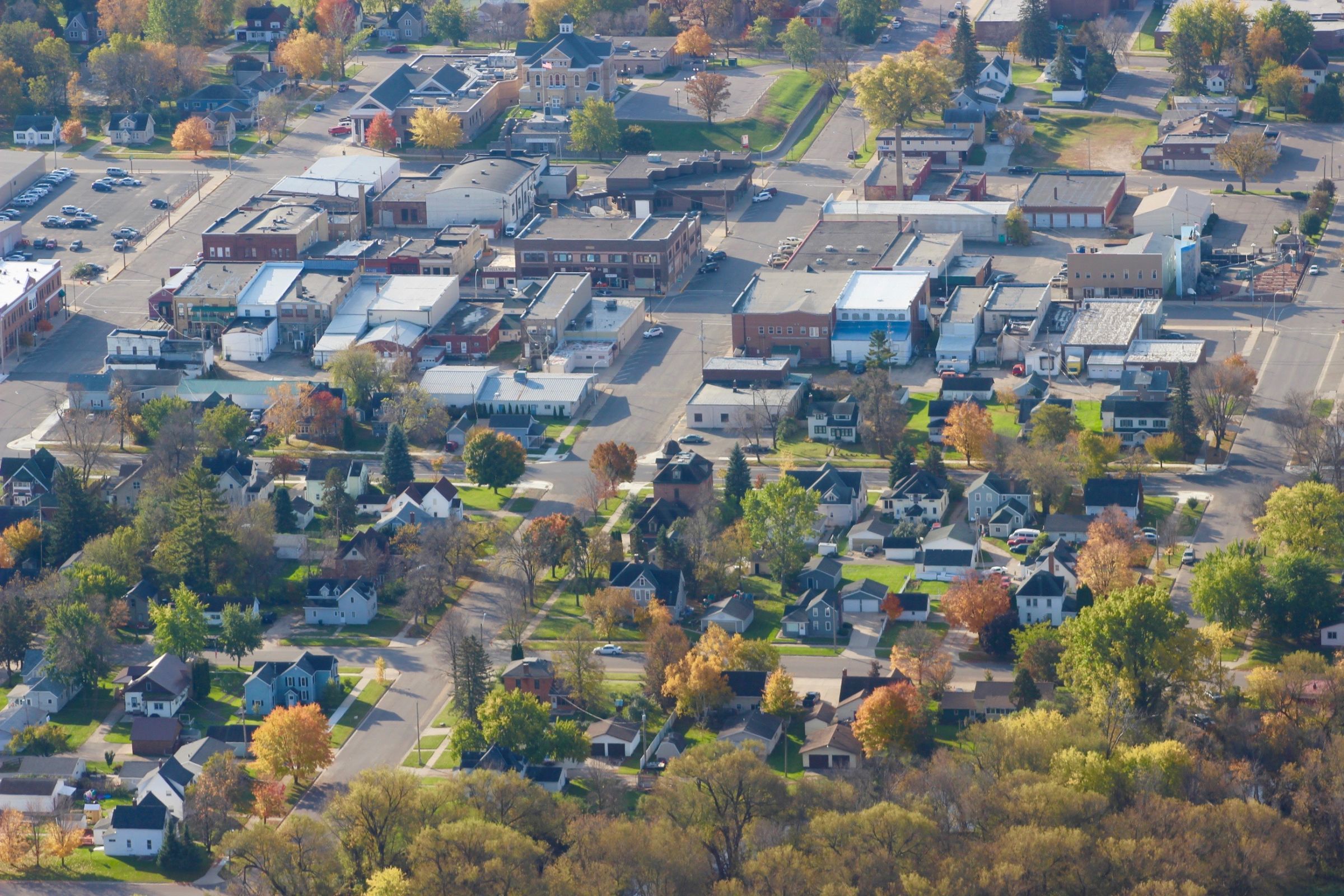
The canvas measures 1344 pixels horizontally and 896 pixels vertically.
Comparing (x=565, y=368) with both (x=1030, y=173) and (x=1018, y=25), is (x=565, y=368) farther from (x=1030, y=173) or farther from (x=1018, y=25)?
(x=1018, y=25)

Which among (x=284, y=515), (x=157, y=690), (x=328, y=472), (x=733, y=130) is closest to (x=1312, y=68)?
(x=733, y=130)

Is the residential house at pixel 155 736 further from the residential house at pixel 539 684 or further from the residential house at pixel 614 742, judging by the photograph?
the residential house at pixel 614 742

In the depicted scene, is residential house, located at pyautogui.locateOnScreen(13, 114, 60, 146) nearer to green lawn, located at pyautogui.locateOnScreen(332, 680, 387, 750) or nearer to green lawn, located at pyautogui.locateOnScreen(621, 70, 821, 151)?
green lawn, located at pyautogui.locateOnScreen(621, 70, 821, 151)

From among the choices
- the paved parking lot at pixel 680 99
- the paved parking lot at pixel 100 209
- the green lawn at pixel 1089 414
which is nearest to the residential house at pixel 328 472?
the green lawn at pixel 1089 414

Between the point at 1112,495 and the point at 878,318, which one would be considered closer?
the point at 1112,495

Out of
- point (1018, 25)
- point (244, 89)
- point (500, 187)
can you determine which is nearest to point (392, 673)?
point (500, 187)

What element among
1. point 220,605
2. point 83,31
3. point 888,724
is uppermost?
point 888,724

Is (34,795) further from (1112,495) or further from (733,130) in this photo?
(733,130)
